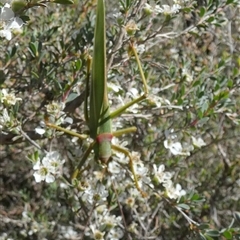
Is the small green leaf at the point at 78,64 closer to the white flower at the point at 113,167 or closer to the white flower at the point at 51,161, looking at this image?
the white flower at the point at 51,161

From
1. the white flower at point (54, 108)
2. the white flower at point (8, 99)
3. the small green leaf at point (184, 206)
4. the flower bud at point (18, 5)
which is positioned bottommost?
the small green leaf at point (184, 206)

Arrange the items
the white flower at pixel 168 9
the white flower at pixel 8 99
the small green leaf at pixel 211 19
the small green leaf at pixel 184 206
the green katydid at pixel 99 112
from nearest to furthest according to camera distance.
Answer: the green katydid at pixel 99 112
the white flower at pixel 8 99
the small green leaf at pixel 184 206
the white flower at pixel 168 9
the small green leaf at pixel 211 19

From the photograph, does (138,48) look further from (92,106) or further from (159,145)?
(159,145)

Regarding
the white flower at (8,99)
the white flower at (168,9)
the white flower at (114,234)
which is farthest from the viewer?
the white flower at (114,234)

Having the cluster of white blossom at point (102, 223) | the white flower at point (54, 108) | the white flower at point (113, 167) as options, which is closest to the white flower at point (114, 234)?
the cluster of white blossom at point (102, 223)

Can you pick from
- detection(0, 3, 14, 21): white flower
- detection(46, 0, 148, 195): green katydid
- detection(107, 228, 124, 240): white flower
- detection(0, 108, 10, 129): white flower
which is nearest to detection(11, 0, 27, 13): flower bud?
detection(0, 3, 14, 21): white flower

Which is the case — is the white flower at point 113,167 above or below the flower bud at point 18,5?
below

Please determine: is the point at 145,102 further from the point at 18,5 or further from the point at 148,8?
the point at 18,5

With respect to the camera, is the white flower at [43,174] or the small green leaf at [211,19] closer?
the white flower at [43,174]

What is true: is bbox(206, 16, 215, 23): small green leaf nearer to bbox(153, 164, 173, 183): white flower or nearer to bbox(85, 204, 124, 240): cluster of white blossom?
bbox(153, 164, 173, 183): white flower
